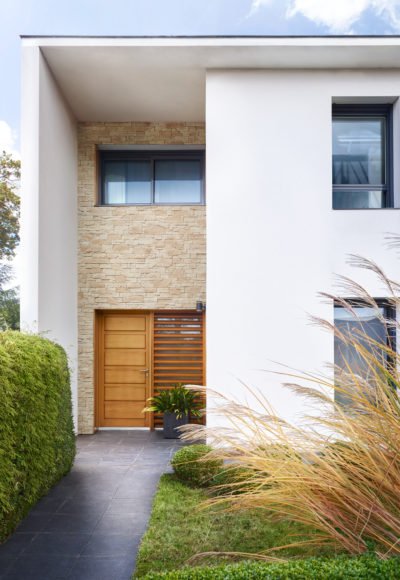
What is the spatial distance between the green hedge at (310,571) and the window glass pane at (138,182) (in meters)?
6.34

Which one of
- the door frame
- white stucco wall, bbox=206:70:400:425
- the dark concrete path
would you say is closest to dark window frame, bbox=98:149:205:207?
white stucco wall, bbox=206:70:400:425

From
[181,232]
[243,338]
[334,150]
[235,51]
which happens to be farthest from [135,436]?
[235,51]

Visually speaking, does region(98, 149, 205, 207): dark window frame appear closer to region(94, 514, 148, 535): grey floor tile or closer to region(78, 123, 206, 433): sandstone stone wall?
region(78, 123, 206, 433): sandstone stone wall

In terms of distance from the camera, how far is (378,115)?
6.66m

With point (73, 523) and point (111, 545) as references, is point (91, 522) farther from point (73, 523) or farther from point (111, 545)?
point (111, 545)

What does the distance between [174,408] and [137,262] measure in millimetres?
2469

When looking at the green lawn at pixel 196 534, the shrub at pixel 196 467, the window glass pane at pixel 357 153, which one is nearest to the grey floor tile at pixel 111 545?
the green lawn at pixel 196 534

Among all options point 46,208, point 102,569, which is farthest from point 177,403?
point 102,569

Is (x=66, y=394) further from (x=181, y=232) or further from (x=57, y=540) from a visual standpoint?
(x=181, y=232)

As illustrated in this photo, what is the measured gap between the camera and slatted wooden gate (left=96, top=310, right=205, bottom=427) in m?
7.97

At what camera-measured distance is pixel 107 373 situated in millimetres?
7996

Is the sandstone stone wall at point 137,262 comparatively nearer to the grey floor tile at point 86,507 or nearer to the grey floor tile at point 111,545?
the grey floor tile at point 86,507

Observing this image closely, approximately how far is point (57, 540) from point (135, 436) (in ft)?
12.0

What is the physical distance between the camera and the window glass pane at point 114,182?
8039 millimetres
